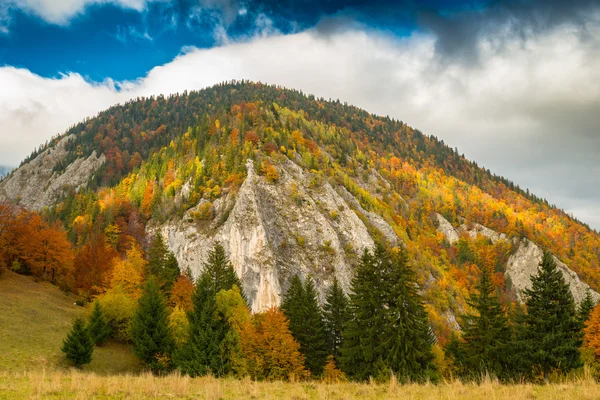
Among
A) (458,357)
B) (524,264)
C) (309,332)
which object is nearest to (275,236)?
(309,332)

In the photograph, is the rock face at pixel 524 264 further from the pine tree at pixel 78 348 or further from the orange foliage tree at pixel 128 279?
the pine tree at pixel 78 348

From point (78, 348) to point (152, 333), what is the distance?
685 centimetres

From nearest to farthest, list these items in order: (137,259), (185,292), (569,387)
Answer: (569,387) < (185,292) < (137,259)

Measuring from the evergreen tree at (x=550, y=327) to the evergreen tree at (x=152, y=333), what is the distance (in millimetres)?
33718

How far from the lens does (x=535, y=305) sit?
35.4 m

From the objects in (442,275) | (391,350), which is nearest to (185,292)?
(391,350)

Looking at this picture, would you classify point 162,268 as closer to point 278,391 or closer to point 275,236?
point 275,236

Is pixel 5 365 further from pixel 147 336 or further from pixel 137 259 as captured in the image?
pixel 137 259

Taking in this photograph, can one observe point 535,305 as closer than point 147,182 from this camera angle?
Yes

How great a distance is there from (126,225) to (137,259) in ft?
165

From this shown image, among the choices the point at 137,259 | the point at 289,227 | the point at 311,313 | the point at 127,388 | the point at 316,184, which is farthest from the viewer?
the point at 316,184

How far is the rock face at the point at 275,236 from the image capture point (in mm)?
87188

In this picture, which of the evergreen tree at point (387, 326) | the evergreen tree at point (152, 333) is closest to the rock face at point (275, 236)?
the evergreen tree at point (152, 333)

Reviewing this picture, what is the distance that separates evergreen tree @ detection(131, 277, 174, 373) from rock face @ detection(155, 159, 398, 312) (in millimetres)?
43741
